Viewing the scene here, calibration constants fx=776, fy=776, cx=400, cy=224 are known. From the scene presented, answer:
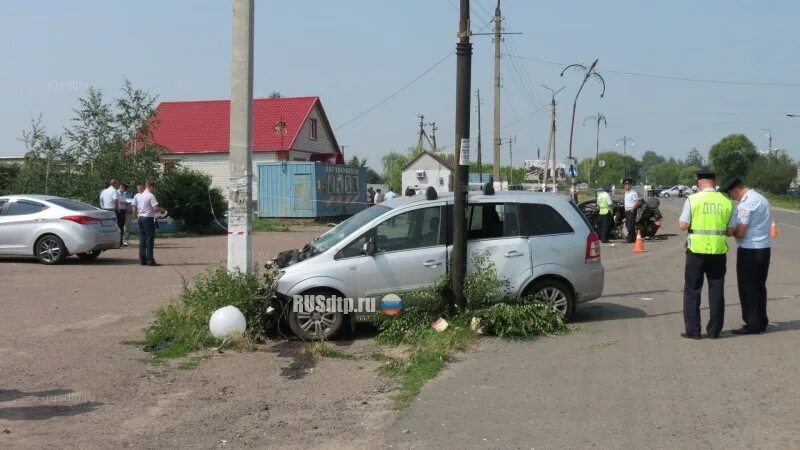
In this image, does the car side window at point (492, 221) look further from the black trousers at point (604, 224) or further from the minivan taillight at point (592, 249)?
the black trousers at point (604, 224)

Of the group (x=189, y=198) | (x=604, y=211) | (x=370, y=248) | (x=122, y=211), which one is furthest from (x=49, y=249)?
(x=604, y=211)

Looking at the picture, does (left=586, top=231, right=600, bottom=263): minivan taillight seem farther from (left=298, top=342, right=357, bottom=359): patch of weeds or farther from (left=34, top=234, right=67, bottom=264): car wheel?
(left=34, top=234, right=67, bottom=264): car wheel

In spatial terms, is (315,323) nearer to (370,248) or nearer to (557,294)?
(370,248)

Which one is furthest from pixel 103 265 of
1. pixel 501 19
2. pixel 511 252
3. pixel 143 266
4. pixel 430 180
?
pixel 430 180

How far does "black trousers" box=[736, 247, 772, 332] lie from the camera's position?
8547 mm

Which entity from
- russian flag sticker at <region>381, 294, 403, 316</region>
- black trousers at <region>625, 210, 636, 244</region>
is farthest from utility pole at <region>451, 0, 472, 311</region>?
black trousers at <region>625, 210, 636, 244</region>

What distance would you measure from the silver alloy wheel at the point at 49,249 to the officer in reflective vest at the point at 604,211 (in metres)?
14.0

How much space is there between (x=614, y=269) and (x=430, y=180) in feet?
130

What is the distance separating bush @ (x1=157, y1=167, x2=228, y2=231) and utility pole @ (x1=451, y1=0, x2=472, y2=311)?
18.8 m

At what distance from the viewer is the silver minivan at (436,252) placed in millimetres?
8734

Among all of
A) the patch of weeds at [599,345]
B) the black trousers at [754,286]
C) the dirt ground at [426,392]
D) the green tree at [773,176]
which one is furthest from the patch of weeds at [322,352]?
the green tree at [773,176]

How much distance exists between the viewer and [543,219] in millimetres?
9492

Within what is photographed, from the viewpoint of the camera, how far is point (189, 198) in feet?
88.0

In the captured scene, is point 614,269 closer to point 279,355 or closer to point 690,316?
point 690,316
